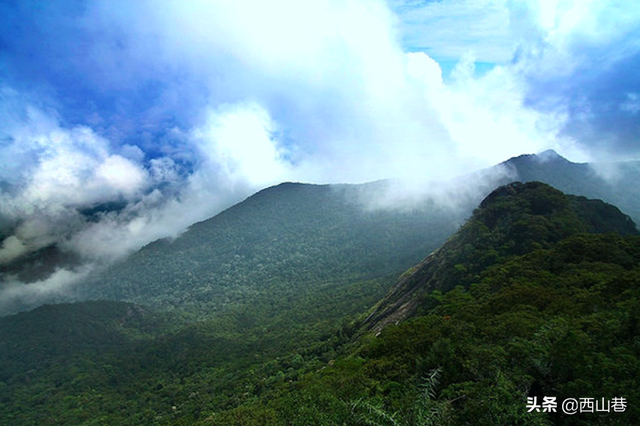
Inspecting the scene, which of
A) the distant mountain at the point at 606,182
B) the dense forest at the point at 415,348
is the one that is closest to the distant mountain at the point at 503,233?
the dense forest at the point at 415,348

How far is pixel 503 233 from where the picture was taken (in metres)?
65.4

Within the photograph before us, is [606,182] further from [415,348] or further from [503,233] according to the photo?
[415,348]

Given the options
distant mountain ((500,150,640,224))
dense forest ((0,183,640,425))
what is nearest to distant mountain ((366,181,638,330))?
dense forest ((0,183,640,425))

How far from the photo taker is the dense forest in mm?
18891

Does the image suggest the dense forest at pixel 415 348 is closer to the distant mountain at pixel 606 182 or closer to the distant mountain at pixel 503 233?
the distant mountain at pixel 503 233

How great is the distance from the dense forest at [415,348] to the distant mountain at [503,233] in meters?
0.35

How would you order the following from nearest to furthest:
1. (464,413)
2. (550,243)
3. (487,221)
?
(464,413)
(550,243)
(487,221)

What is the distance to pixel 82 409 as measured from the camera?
10331 centimetres

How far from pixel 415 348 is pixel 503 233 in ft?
140

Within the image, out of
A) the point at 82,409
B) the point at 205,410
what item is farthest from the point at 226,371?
the point at 82,409

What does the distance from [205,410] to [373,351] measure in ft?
168

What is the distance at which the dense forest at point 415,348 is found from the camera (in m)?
18.9

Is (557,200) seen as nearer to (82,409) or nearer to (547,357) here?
(547,357)

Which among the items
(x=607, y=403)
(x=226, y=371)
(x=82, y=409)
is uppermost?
(x=607, y=403)
